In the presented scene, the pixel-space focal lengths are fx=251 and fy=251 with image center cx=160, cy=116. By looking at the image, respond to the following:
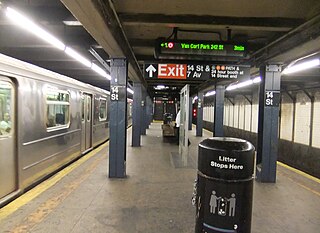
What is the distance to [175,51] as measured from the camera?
4.16 m

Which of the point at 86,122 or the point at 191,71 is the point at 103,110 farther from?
the point at 191,71

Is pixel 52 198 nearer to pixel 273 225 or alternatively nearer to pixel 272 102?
pixel 273 225

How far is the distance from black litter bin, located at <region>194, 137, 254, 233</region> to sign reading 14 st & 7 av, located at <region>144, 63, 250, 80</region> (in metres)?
3.23

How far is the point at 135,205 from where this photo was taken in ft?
12.1

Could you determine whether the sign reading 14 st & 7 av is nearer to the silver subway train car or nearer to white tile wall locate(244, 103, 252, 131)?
the silver subway train car

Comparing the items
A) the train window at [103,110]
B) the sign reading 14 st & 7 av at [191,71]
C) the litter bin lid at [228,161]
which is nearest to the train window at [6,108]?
the sign reading 14 st & 7 av at [191,71]

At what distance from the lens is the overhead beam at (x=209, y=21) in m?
3.66

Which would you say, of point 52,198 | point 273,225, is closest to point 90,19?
point 52,198

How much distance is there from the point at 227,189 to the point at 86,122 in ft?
20.8

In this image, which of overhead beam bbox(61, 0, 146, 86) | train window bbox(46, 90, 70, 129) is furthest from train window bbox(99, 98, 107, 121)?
overhead beam bbox(61, 0, 146, 86)

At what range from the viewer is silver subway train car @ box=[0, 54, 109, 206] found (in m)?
3.54

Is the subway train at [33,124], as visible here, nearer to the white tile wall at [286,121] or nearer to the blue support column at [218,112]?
the blue support column at [218,112]

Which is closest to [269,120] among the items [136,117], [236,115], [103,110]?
[136,117]

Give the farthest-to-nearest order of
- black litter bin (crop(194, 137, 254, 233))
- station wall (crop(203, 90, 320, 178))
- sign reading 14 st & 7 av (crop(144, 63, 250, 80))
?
station wall (crop(203, 90, 320, 178))
sign reading 14 st & 7 av (crop(144, 63, 250, 80))
black litter bin (crop(194, 137, 254, 233))
